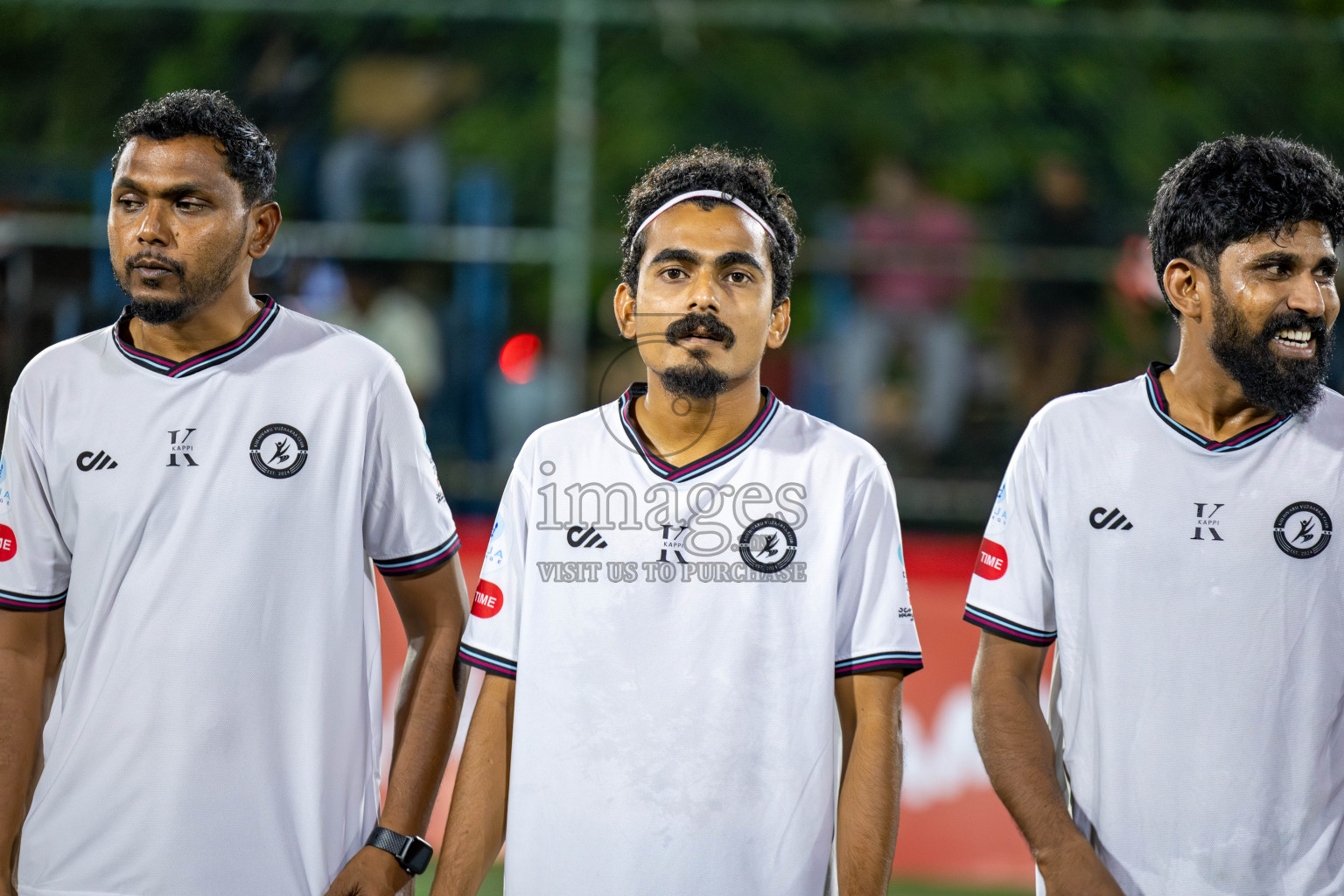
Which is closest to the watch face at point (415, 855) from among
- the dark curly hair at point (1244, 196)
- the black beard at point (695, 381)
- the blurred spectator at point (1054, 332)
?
the black beard at point (695, 381)

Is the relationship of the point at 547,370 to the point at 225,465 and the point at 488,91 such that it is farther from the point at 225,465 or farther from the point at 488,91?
the point at 225,465

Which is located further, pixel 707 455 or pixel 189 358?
pixel 189 358

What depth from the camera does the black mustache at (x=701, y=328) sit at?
2941 mm

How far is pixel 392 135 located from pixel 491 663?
21.5 feet

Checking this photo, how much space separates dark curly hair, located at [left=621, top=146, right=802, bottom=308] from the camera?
3.10m

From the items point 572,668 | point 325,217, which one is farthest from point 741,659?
point 325,217

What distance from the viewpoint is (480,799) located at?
2896 mm

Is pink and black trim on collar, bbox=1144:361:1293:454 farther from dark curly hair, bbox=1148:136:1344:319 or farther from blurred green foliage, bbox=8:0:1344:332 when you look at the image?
blurred green foliage, bbox=8:0:1344:332

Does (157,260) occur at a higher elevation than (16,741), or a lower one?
higher

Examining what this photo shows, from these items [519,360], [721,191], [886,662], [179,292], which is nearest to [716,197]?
[721,191]

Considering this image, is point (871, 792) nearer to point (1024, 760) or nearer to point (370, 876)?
point (1024, 760)

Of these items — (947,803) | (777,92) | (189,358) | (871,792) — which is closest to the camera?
(871,792)

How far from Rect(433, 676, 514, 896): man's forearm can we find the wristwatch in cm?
7

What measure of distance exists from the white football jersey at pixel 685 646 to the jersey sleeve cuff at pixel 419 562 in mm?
190
